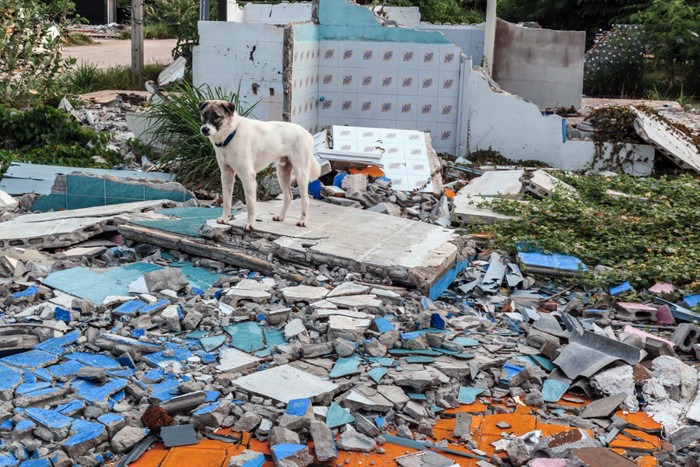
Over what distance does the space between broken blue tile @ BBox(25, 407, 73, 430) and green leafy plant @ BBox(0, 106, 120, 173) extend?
23.0 feet

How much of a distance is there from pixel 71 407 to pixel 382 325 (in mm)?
2306

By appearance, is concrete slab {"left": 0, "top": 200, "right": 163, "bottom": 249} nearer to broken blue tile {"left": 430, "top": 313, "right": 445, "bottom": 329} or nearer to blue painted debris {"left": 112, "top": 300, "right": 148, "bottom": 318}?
blue painted debris {"left": 112, "top": 300, "right": 148, "bottom": 318}

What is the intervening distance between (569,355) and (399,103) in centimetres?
801

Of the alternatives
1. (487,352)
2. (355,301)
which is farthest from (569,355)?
(355,301)

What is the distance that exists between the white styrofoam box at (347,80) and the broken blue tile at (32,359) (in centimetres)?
867

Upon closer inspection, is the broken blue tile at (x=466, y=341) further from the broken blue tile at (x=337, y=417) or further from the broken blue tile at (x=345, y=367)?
the broken blue tile at (x=337, y=417)

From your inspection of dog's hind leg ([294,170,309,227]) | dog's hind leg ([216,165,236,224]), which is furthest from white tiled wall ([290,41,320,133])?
dog's hind leg ([216,165,236,224])

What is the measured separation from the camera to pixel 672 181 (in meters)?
11.1

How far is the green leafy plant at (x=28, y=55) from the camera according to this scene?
502 inches

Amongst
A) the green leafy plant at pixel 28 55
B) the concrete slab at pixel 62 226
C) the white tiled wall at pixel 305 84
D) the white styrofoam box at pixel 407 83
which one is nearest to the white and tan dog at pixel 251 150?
the concrete slab at pixel 62 226

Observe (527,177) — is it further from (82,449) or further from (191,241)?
(82,449)

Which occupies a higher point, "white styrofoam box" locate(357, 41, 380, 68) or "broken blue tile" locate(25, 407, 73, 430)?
"white styrofoam box" locate(357, 41, 380, 68)

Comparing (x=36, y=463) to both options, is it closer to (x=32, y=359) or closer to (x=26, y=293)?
(x=32, y=359)

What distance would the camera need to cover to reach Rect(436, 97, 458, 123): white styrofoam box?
13328 millimetres
